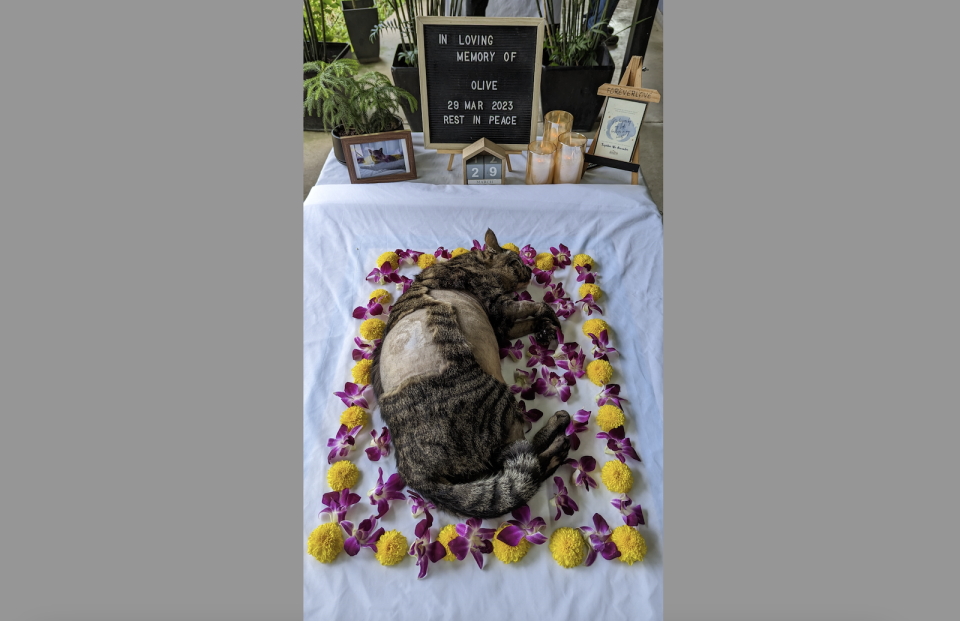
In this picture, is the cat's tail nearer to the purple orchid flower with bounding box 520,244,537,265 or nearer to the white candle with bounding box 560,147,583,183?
the purple orchid flower with bounding box 520,244,537,265

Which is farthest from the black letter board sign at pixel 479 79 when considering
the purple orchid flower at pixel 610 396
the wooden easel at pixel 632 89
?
the purple orchid flower at pixel 610 396

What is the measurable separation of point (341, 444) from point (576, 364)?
0.86 m

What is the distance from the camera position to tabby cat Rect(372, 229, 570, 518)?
5.12ft

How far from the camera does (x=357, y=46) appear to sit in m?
3.90

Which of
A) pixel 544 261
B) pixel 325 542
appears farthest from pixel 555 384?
pixel 325 542

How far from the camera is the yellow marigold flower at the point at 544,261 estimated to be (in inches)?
94.3

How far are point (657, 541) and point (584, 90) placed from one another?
2537 mm

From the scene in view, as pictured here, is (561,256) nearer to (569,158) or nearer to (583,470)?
(569,158)

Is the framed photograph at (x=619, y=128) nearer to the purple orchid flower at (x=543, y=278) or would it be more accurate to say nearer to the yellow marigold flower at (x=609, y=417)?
the purple orchid flower at (x=543, y=278)

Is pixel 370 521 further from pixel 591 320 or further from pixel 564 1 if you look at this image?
pixel 564 1

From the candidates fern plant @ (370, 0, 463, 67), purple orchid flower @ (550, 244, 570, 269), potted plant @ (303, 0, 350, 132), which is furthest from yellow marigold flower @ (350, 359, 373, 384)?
fern plant @ (370, 0, 463, 67)

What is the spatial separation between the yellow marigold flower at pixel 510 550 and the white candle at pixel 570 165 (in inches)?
67.3

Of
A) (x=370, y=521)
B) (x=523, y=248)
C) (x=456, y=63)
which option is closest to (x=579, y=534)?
(x=370, y=521)

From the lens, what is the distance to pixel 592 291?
2.24 m
